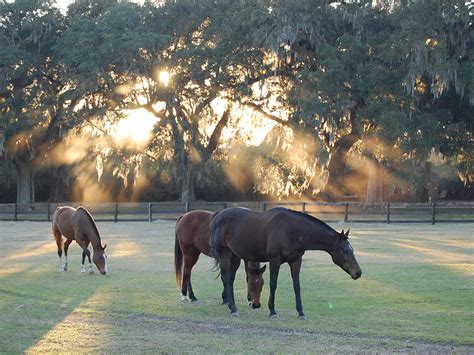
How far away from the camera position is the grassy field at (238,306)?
838 cm

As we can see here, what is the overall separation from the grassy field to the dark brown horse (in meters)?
0.61

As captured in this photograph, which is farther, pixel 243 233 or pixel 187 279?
pixel 187 279

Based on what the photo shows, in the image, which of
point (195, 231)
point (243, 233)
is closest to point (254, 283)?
point (243, 233)

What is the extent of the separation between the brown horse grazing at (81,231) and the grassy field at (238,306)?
1.12ft

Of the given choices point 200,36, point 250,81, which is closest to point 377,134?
point 250,81

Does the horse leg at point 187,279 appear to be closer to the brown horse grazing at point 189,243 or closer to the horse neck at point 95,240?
the brown horse grazing at point 189,243

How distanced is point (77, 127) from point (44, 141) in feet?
8.94

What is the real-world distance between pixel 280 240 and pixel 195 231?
1983mm

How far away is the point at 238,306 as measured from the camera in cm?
1088

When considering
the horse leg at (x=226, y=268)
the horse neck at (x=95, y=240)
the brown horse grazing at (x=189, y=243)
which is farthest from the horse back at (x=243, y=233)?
the horse neck at (x=95, y=240)

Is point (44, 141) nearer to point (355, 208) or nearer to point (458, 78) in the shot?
point (355, 208)

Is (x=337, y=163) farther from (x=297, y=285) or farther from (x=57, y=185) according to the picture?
(x=297, y=285)

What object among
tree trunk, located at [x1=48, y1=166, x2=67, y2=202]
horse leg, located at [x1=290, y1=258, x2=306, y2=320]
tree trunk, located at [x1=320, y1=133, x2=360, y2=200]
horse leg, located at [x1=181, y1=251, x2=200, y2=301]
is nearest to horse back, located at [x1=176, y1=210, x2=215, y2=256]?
horse leg, located at [x1=181, y1=251, x2=200, y2=301]

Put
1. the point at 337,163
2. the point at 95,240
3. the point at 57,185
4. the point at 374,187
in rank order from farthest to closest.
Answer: the point at 57,185, the point at 337,163, the point at 374,187, the point at 95,240
